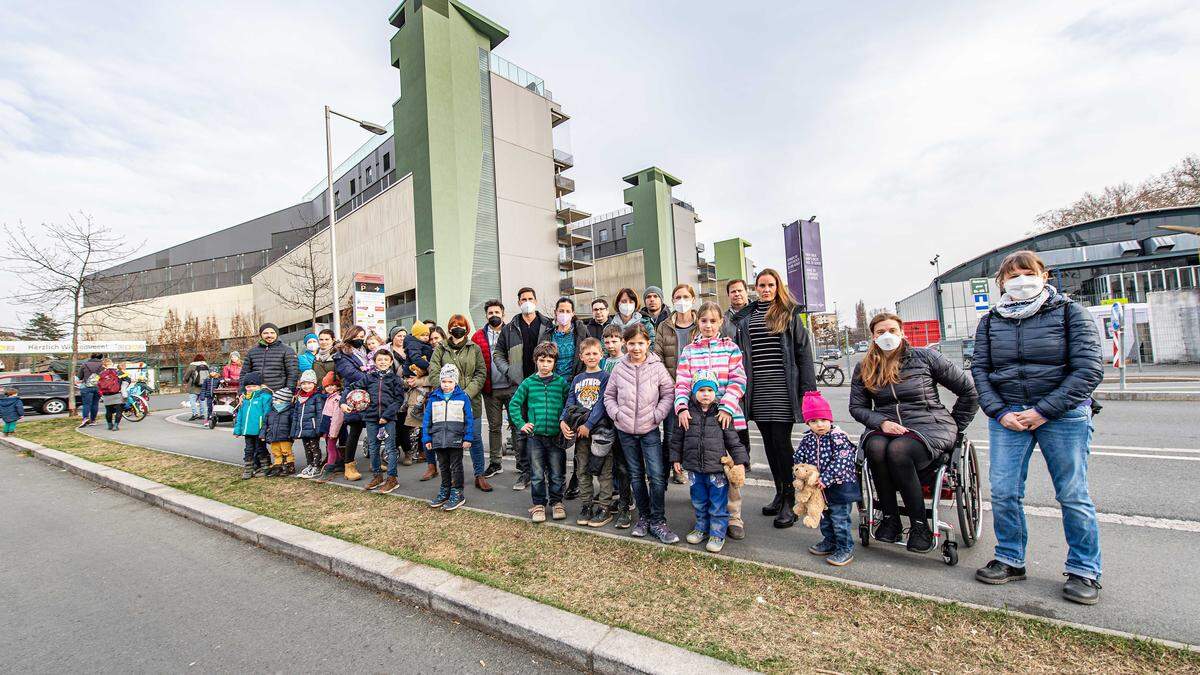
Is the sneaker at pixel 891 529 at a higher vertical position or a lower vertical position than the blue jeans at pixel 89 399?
lower

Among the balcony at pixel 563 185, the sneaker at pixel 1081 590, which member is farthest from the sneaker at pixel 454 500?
the balcony at pixel 563 185

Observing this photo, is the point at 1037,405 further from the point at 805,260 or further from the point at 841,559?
the point at 805,260

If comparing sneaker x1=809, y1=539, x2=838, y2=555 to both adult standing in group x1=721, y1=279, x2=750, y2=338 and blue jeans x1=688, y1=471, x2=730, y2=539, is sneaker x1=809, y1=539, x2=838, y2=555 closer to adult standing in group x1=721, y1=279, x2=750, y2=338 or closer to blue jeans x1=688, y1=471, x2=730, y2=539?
blue jeans x1=688, y1=471, x2=730, y2=539

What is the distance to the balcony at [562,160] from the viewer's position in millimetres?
39938

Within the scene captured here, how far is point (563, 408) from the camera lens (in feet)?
16.3

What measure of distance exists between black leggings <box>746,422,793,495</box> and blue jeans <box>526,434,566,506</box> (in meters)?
1.92

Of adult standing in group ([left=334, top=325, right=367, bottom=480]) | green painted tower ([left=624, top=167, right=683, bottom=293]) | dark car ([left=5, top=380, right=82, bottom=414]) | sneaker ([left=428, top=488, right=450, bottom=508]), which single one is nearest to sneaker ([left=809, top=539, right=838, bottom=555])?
sneaker ([left=428, top=488, right=450, bottom=508])

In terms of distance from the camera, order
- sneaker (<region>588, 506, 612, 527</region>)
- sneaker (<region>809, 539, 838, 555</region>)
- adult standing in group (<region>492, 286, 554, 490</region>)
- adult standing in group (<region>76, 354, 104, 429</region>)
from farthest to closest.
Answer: adult standing in group (<region>76, 354, 104, 429</region>) → adult standing in group (<region>492, 286, 554, 490</region>) → sneaker (<region>588, 506, 612, 527</region>) → sneaker (<region>809, 539, 838, 555</region>)

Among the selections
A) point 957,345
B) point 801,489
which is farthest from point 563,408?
point 957,345

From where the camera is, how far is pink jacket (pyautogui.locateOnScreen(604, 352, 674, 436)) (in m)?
4.23

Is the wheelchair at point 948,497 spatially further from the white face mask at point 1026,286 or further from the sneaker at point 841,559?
the white face mask at point 1026,286

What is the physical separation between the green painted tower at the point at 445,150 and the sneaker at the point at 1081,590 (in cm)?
2826

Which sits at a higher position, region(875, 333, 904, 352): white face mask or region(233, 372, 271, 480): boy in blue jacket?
region(875, 333, 904, 352): white face mask

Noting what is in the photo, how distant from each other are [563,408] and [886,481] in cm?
281
